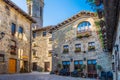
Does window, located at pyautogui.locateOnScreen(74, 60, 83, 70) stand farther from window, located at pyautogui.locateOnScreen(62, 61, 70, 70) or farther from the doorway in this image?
the doorway

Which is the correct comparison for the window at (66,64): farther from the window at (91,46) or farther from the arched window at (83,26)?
the arched window at (83,26)

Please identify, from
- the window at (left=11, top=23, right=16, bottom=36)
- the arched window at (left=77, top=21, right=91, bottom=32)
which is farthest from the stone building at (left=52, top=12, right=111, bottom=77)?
the window at (left=11, top=23, right=16, bottom=36)

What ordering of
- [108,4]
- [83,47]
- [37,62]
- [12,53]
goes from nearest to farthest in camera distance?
[108,4], [12,53], [83,47], [37,62]

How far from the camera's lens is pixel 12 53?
24.0 m

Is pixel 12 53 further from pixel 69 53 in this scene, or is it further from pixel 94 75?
pixel 94 75

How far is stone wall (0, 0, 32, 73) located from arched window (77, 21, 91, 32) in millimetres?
7899

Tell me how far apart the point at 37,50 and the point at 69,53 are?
13.4 metres

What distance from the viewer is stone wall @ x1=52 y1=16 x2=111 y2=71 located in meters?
25.6

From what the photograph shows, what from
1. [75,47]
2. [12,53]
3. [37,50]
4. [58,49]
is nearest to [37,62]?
[37,50]

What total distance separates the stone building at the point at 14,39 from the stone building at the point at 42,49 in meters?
10.7

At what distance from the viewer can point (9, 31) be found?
2339 cm

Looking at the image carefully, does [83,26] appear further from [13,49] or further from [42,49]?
[42,49]

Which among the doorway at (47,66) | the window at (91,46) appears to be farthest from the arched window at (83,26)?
the doorway at (47,66)

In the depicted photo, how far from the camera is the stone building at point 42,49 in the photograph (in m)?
39.3
